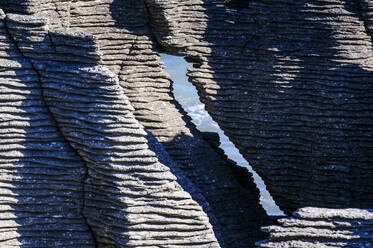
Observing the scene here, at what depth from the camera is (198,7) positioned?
12.0 meters

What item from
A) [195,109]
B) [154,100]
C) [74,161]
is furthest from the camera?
[195,109]

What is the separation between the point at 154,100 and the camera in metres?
11.7

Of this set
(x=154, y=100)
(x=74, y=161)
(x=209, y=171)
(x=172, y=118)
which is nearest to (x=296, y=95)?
(x=209, y=171)

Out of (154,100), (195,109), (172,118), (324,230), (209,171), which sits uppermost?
(154,100)

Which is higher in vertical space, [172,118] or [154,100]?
[154,100]

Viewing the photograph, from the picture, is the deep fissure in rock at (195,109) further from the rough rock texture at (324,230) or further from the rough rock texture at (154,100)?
the rough rock texture at (324,230)

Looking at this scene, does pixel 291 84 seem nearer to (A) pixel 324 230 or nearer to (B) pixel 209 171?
(B) pixel 209 171

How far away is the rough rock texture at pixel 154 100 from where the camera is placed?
1153 centimetres

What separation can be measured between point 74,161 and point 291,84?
340 cm

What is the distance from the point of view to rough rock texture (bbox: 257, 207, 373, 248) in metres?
9.41

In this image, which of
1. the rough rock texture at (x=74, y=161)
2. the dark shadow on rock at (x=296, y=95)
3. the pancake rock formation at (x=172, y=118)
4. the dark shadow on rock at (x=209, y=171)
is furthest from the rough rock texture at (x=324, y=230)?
the dark shadow on rock at (x=296, y=95)

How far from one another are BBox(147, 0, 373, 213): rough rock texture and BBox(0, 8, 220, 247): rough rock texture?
1.89 metres

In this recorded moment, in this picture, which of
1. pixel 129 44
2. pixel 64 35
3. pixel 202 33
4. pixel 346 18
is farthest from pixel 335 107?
pixel 64 35

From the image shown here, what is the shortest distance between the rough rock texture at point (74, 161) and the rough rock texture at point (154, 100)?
1180 mm
